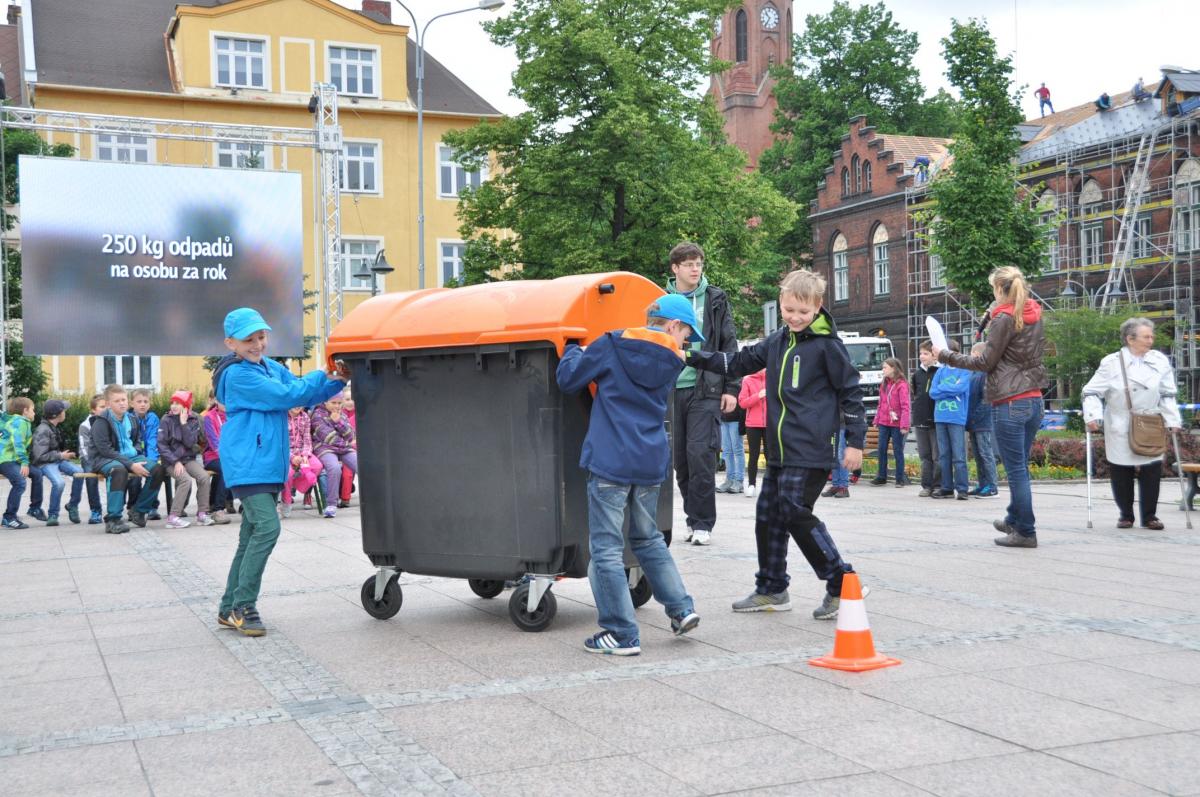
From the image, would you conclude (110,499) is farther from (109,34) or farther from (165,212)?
(109,34)

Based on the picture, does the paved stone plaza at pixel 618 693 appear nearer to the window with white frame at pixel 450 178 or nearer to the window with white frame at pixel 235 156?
the window with white frame at pixel 235 156

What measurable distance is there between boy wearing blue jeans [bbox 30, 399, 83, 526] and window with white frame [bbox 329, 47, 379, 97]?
2858cm

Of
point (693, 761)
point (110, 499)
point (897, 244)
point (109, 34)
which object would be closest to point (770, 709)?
point (693, 761)

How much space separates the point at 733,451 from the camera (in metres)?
15.5

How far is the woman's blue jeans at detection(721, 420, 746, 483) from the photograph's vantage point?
15383 millimetres

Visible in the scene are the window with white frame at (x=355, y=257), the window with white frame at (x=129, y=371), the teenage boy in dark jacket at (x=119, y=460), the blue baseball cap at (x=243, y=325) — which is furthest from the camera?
the window with white frame at (x=355, y=257)

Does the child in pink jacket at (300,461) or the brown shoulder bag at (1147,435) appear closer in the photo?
the brown shoulder bag at (1147,435)

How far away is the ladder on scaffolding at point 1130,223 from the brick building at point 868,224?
1166cm

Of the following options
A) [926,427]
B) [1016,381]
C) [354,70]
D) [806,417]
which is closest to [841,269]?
[354,70]

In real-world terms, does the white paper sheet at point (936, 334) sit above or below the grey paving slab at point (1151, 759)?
above

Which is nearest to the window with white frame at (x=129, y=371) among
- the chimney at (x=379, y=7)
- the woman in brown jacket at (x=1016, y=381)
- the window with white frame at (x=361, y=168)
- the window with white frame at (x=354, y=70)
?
the window with white frame at (x=361, y=168)

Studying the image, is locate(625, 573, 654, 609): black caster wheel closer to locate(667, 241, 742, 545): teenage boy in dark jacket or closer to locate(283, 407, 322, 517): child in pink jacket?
locate(667, 241, 742, 545): teenage boy in dark jacket

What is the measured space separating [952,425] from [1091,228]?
31.4m

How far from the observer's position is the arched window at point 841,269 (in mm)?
56469
